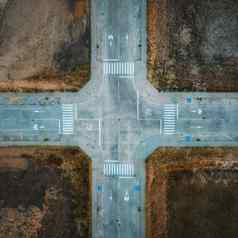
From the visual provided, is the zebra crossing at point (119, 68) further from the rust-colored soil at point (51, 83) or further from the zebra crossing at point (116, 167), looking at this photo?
the zebra crossing at point (116, 167)

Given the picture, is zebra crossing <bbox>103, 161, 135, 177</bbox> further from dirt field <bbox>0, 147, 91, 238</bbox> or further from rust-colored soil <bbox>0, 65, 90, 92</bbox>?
rust-colored soil <bbox>0, 65, 90, 92</bbox>

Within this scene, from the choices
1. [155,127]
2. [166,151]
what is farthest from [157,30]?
[166,151]

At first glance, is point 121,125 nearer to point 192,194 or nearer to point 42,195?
point 192,194

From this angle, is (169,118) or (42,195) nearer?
(42,195)

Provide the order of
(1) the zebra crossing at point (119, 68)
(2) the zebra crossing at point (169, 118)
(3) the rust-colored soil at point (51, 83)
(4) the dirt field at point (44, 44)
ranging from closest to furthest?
(4) the dirt field at point (44, 44)
(3) the rust-colored soil at point (51, 83)
(1) the zebra crossing at point (119, 68)
(2) the zebra crossing at point (169, 118)

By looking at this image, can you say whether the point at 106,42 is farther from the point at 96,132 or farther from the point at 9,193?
the point at 9,193

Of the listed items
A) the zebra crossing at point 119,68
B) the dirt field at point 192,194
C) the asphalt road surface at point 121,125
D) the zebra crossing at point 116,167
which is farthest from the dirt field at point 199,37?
the zebra crossing at point 116,167

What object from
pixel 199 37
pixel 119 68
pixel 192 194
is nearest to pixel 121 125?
pixel 119 68
